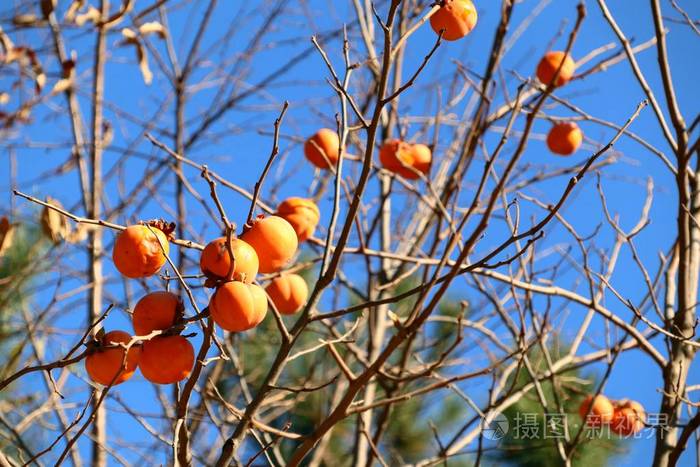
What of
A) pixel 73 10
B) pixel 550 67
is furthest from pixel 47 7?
pixel 550 67

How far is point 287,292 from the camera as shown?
5.68ft

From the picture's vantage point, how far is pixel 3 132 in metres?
3.34

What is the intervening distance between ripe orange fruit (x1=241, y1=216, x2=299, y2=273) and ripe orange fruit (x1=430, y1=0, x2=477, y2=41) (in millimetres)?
631

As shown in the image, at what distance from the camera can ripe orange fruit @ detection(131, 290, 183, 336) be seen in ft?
3.99

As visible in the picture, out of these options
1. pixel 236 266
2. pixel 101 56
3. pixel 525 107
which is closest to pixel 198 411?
pixel 101 56

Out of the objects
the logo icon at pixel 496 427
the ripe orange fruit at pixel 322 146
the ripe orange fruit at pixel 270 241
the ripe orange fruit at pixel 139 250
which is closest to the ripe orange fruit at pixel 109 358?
the ripe orange fruit at pixel 139 250

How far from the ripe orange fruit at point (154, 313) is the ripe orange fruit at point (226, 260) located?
0.23ft

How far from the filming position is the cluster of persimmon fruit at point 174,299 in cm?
120

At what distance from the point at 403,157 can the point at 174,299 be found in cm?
131

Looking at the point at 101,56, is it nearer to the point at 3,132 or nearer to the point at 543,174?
the point at 3,132

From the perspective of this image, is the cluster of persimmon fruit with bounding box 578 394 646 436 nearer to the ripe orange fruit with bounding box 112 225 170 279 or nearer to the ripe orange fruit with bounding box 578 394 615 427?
the ripe orange fruit with bounding box 578 394 615 427

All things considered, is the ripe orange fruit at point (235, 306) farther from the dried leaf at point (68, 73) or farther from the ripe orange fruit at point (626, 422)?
the dried leaf at point (68, 73)

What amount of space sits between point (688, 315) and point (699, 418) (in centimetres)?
61

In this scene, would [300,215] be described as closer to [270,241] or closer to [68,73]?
[270,241]
